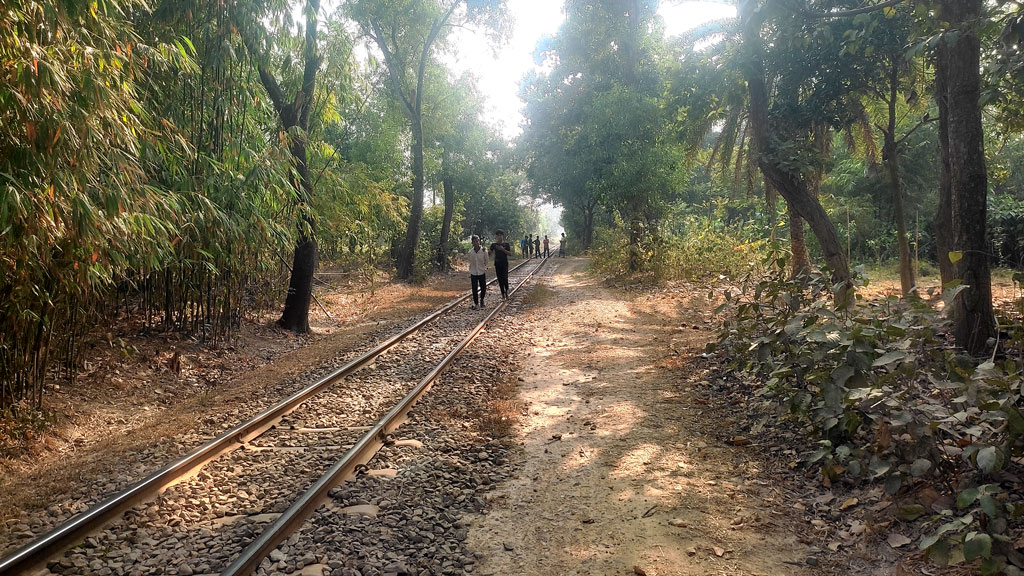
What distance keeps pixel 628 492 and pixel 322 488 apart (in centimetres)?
228

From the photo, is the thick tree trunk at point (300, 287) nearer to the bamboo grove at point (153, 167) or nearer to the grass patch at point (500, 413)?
the bamboo grove at point (153, 167)

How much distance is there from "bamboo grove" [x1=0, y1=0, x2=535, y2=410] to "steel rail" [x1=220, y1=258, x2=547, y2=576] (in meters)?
2.62

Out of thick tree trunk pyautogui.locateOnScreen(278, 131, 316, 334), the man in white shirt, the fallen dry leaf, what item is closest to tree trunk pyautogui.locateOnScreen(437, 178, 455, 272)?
the man in white shirt

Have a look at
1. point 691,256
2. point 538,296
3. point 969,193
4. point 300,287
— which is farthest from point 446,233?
point 969,193

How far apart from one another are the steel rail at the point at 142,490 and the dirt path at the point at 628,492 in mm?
2516

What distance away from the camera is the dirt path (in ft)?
11.3

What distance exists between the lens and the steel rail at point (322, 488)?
3.33 m

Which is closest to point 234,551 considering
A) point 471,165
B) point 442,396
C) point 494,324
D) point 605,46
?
point 442,396

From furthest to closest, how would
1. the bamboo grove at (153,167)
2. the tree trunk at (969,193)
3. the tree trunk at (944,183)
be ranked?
the tree trunk at (944,183) → the tree trunk at (969,193) → the bamboo grove at (153,167)

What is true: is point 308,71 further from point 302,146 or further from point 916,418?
point 916,418

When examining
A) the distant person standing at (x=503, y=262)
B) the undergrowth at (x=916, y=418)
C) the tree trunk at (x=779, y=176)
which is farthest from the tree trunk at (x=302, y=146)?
the undergrowth at (x=916, y=418)

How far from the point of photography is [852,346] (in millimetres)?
4211

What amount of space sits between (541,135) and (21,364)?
2594cm

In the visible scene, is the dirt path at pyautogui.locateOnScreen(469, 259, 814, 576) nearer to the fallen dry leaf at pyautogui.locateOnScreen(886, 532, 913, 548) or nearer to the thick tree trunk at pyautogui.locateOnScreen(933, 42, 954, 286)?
the fallen dry leaf at pyautogui.locateOnScreen(886, 532, 913, 548)
